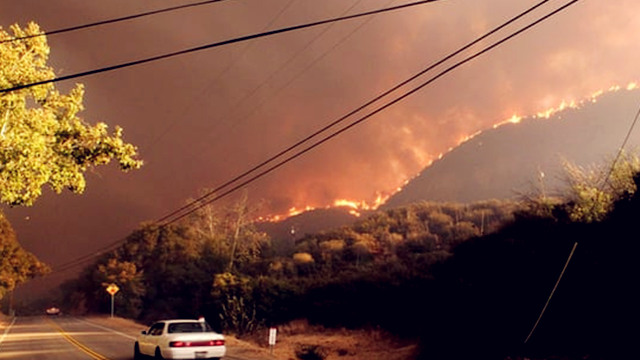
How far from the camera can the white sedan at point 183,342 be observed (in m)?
19.1

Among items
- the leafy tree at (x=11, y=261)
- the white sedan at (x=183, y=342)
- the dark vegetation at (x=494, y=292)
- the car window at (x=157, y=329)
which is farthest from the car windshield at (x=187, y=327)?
the leafy tree at (x=11, y=261)

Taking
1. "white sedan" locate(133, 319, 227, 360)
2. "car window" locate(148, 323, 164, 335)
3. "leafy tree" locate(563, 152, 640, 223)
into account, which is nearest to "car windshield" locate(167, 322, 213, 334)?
"white sedan" locate(133, 319, 227, 360)

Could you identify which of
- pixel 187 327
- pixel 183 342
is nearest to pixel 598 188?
pixel 187 327

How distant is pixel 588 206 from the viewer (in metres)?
26.4

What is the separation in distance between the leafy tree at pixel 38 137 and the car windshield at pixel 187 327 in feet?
18.6

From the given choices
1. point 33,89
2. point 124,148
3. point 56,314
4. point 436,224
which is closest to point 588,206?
point 124,148

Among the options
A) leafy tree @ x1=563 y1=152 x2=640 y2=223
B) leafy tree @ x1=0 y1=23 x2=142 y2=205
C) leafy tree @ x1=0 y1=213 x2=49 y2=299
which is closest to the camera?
leafy tree @ x1=0 y1=23 x2=142 y2=205

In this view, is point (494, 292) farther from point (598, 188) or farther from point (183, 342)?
point (183, 342)

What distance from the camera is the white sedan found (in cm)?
1906

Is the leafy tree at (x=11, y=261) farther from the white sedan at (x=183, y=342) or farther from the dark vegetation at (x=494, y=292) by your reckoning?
the white sedan at (x=183, y=342)

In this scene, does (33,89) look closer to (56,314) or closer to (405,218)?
(56,314)

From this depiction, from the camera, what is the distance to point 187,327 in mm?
20297

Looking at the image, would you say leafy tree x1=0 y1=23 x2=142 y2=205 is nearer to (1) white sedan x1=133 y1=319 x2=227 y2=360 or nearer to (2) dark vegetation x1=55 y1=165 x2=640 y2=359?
(1) white sedan x1=133 y1=319 x2=227 y2=360

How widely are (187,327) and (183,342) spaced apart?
117 cm
